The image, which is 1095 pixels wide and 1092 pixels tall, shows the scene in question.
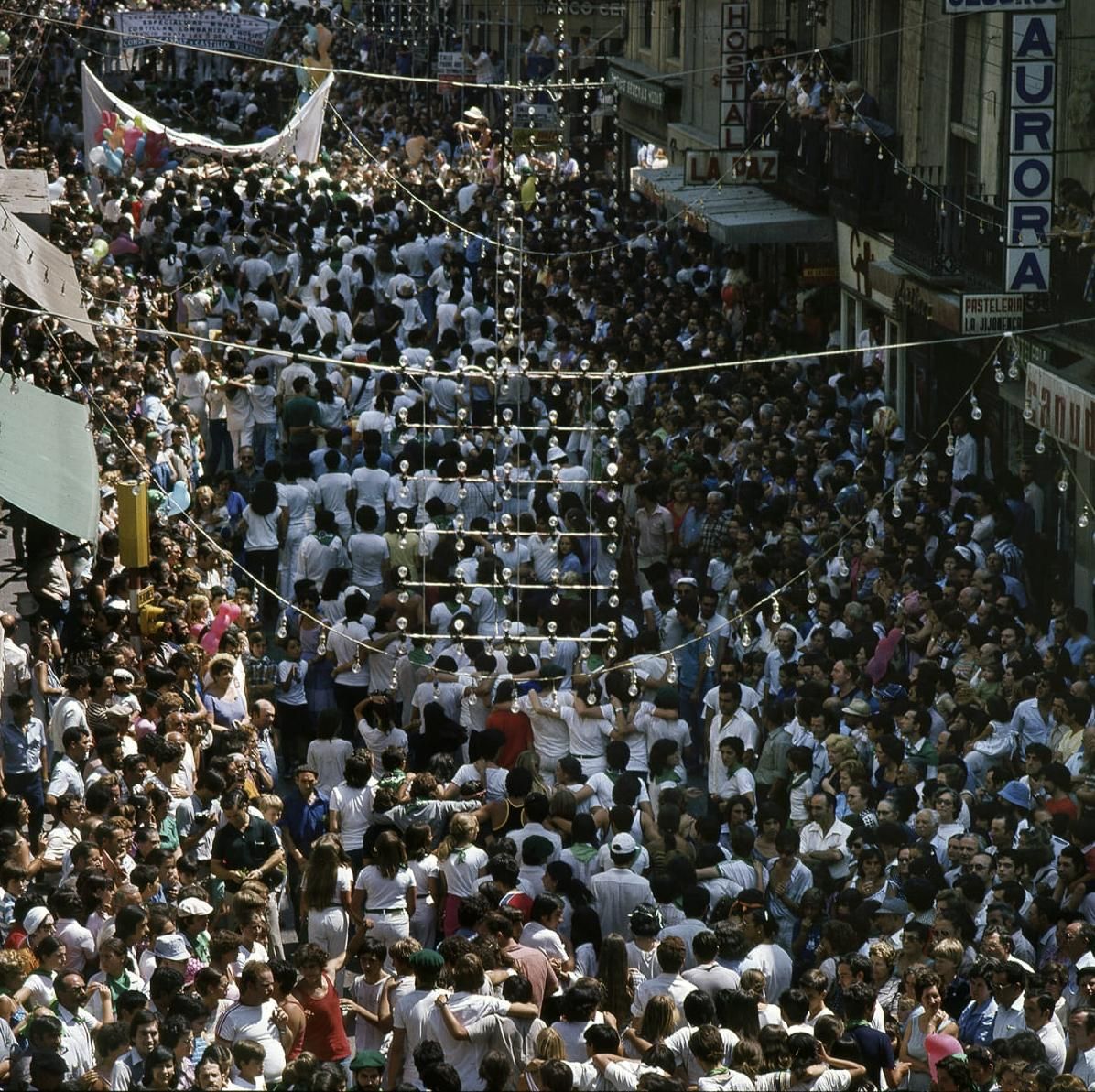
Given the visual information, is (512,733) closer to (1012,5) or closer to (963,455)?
(963,455)

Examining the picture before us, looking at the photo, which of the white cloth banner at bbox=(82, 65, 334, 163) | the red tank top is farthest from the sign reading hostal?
the red tank top

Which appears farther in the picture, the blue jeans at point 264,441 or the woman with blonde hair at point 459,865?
the blue jeans at point 264,441

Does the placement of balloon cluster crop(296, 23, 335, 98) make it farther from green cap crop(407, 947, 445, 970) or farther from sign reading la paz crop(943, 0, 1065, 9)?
green cap crop(407, 947, 445, 970)

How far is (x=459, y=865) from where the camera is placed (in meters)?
12.1

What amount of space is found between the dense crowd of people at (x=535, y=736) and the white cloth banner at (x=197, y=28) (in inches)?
595

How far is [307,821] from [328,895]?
1578 mm

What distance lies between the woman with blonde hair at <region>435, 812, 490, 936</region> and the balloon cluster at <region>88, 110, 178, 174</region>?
20363 mm

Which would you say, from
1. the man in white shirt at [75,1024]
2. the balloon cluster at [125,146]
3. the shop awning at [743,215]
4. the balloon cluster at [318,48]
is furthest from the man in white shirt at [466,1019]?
the balloon cluster at [318,48]

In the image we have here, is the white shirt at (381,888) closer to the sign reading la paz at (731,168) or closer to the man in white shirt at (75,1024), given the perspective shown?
the man in white shirt at (75,1024)

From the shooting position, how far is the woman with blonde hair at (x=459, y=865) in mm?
12148

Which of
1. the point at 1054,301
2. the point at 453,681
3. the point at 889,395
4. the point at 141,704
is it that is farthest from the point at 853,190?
the point at 141,704

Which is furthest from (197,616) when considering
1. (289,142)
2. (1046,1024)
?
(289,142)

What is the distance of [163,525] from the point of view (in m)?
16.9

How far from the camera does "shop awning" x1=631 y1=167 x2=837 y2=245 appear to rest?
84.7 feet
